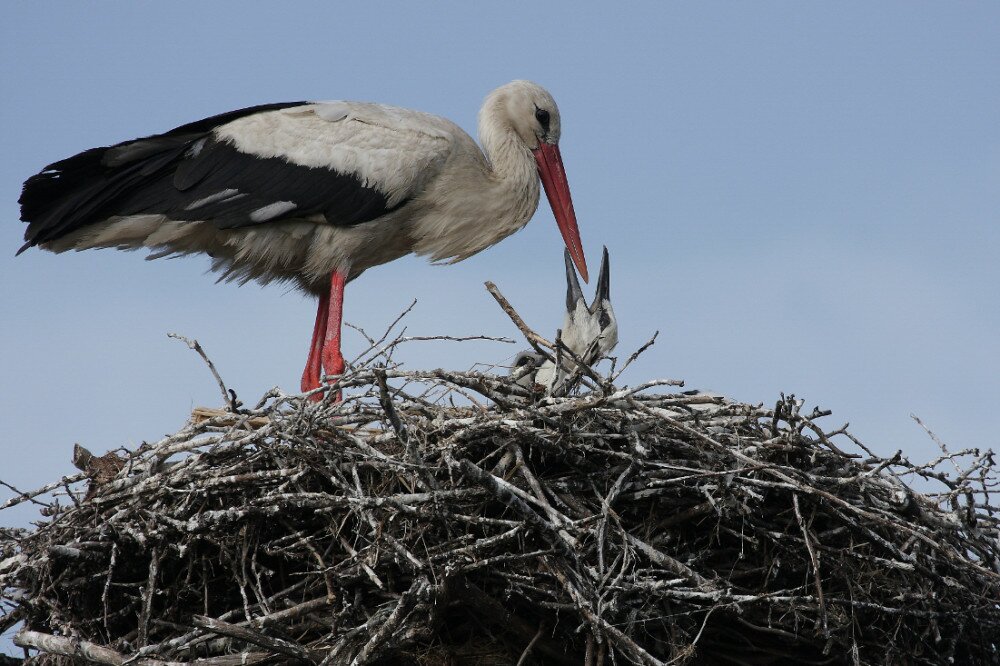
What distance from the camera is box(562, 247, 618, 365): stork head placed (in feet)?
18.6

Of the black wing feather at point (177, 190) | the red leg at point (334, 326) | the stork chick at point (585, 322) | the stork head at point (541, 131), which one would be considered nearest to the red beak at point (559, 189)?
the stork head at point (541, 131)

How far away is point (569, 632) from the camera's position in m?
3.98

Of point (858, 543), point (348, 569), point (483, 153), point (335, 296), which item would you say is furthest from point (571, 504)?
point (483, 153)

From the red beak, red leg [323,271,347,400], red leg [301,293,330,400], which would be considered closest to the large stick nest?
red leg [323,271,347,400]

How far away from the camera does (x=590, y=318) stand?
577 centimetres

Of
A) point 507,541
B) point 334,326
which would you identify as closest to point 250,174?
point 334,326

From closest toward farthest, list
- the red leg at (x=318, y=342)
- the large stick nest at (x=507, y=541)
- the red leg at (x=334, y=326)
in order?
1. the large stick nest at (x=507, y=541)
2. the red leg at (x=334, y=326)
3. the red leg at (x=318, y=342)

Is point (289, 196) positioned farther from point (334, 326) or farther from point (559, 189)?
point (559, 189)

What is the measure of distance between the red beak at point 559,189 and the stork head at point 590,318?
264mm

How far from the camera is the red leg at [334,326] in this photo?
18.0 ft

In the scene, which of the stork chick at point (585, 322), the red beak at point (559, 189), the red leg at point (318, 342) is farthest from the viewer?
the red beak at point (559, 189)

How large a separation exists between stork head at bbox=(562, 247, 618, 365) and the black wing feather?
0.99m

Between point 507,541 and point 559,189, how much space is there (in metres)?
2.76

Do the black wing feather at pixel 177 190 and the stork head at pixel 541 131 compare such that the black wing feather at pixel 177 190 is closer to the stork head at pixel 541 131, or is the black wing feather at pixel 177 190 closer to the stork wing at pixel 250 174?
the stork wing at pixel 250 174
